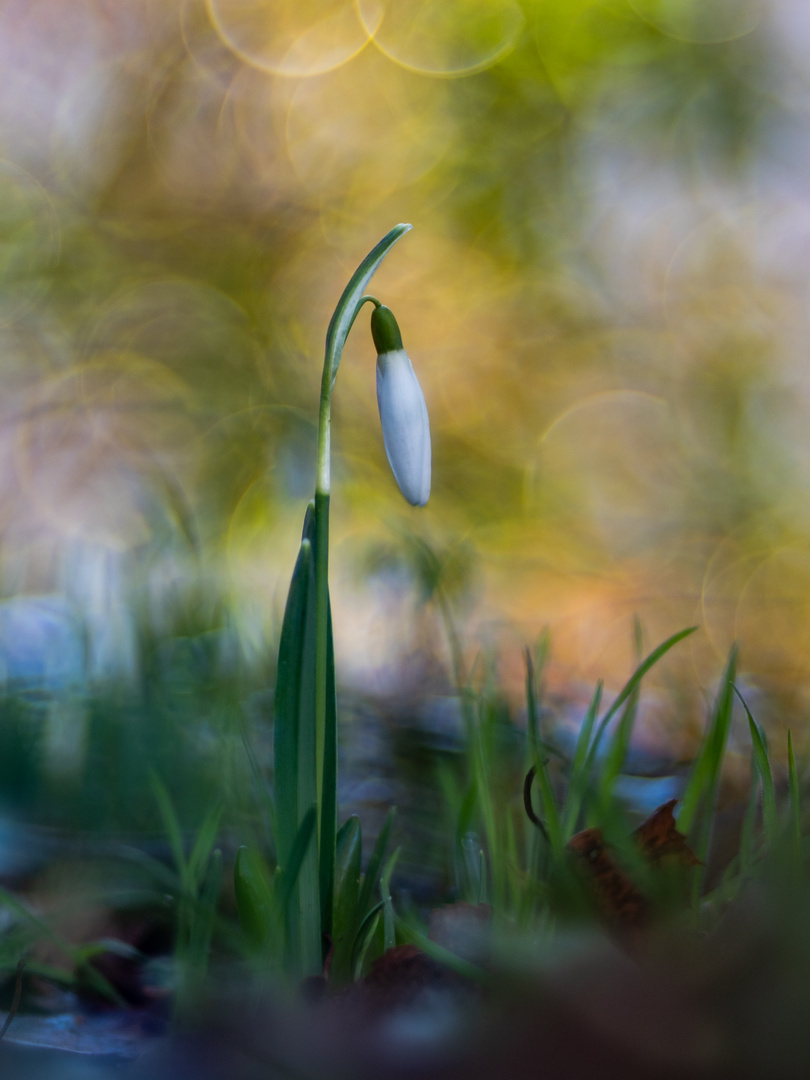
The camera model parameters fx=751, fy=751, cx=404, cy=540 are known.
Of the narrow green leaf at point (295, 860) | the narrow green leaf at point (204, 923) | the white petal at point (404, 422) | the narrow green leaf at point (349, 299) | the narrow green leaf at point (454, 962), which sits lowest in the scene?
the narrow green leaf at point (204, 923)

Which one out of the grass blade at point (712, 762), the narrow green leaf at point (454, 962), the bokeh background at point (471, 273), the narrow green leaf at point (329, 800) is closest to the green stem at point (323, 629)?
the narrow green leaf at point (329, 800)

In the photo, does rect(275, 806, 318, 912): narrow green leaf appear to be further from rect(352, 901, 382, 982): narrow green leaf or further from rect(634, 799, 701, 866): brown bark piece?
rect(634, 799, 701, 866): brown bark piece

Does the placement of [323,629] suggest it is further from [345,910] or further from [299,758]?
[345,910]

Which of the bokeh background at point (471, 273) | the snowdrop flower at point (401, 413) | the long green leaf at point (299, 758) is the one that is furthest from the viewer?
the bokeh background at point (471, 273)

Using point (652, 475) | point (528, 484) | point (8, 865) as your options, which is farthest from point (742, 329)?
point (8, 865)

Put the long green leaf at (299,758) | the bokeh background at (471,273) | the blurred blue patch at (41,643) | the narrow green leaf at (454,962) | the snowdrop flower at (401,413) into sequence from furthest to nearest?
the bokeh background at (471,273) → the blurred blue patch at (41,643) → the snowdrop flower at (401,413) → the long green leaf at (299,758) → the narrow green leaf at (454,962)

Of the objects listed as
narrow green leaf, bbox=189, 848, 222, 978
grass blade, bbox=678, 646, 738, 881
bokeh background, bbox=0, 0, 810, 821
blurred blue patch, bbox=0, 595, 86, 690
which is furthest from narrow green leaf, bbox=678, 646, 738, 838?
bokeh background, bbox=0, 0, 810, 821

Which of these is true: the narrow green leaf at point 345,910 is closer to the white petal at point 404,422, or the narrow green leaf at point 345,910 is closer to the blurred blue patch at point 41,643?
the white petal at point 404,422

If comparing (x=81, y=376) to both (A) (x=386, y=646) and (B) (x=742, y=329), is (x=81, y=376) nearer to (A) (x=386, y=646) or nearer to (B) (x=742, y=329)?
(A) (x=386, y=646)
